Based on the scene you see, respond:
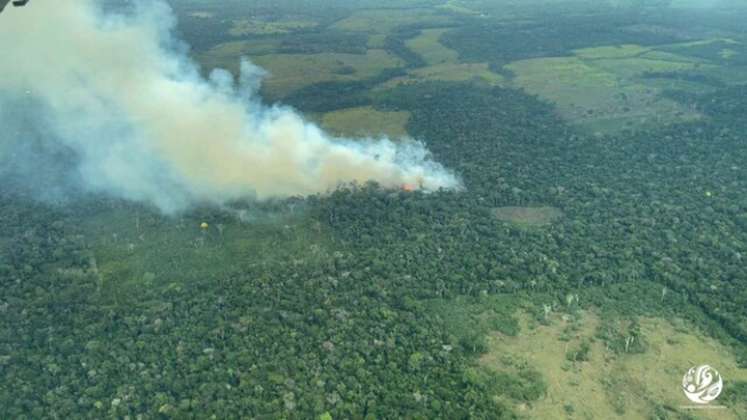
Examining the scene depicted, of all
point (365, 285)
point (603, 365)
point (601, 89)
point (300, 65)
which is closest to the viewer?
point (603, 365)

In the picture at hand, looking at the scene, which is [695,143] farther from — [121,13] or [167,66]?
[121,13]

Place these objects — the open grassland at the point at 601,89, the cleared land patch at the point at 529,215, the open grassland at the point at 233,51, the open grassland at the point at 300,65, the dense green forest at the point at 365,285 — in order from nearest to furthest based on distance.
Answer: the dense green forest at the point at 365,285, the cleared land patch at the point at 529,215, the open grassland at the point at 601,89, the open grassland at the point at 300,65, the open grassland at the point at 233,51

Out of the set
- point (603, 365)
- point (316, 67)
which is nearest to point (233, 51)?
point (316, 67)

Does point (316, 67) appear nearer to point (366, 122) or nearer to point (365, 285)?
point (366, 122)

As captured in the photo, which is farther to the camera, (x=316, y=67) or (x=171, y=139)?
(x=316, y=67)

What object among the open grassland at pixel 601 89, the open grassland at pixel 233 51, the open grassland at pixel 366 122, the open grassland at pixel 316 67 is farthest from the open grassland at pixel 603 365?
the open grassland at pixel 233 51

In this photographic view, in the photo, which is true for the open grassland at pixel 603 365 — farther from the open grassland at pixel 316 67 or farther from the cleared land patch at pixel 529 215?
the open grassland at pixel 316 67

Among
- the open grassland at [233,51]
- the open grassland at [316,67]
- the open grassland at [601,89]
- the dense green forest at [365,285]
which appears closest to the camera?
the dense green forest at [365,285]
